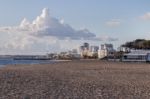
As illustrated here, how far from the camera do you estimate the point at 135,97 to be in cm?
1920

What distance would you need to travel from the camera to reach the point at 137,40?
19862 cm

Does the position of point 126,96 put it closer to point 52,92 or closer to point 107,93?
point 107,93

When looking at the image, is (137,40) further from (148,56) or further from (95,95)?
(95,95)

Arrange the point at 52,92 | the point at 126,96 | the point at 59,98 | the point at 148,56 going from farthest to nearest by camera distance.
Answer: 1. the point at 148,56
2. the point at 52,92
3. the point at 126,96
4. the point at 59,98

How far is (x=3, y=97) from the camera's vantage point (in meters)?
18.4

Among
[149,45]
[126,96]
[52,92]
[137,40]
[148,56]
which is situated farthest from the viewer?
[137,40]

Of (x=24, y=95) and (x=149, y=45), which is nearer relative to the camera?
(x=24, y=95)

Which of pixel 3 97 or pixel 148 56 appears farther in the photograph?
pixel 148 56

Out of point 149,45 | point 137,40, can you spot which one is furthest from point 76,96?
point 137,40

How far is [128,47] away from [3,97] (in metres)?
184

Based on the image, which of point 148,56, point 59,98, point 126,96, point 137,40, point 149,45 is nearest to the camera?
point 59,98

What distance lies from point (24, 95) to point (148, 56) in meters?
125

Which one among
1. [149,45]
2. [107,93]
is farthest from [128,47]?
[107,93]

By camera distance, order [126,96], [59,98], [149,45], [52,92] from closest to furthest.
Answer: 1. [59,98]
2. [126,96]
3. [52,92]
4. [149,45]
